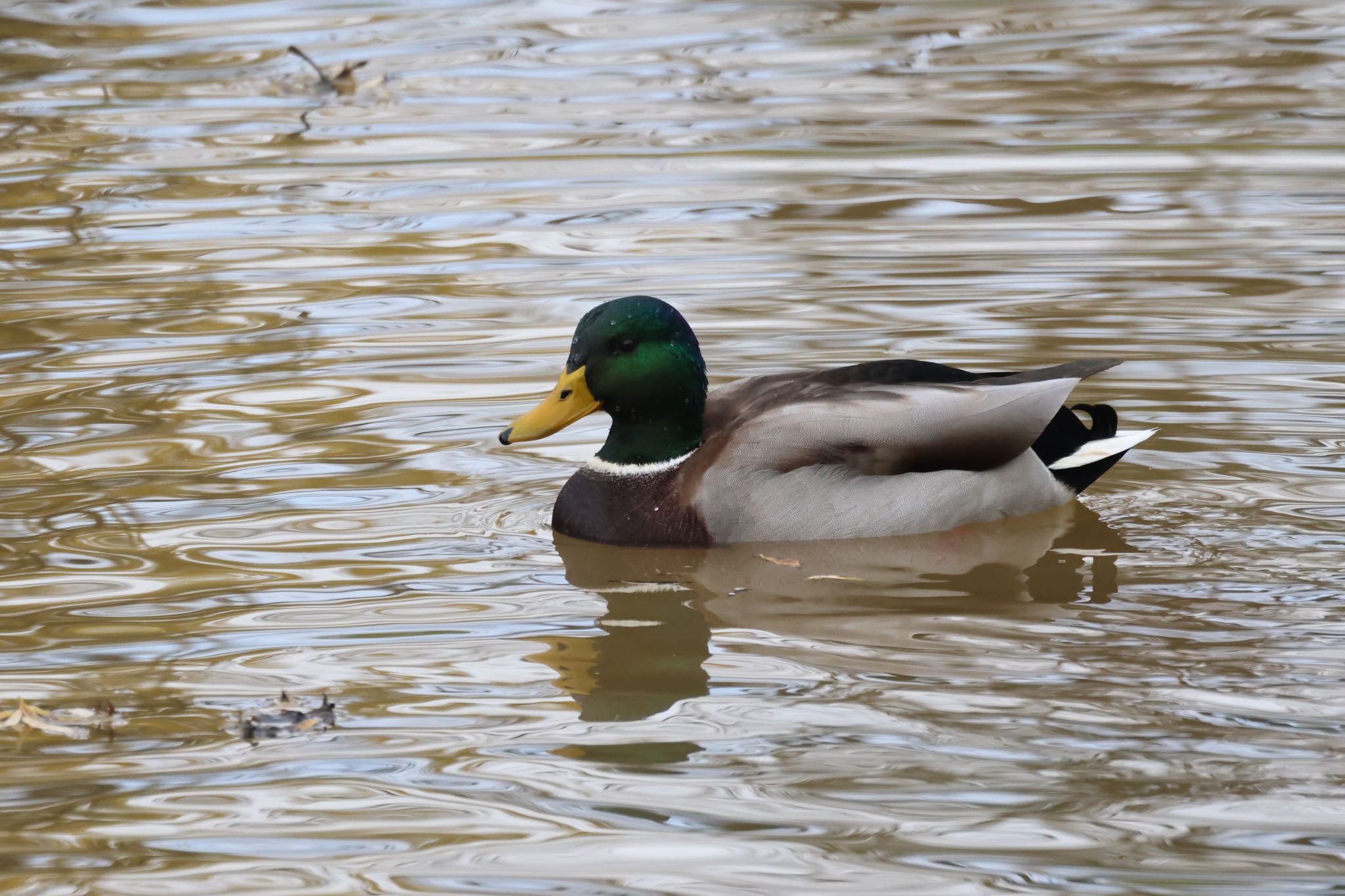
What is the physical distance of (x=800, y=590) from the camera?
6016mm

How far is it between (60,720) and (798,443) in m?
2.39

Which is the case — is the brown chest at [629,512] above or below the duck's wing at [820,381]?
below

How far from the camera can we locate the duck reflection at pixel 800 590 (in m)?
5.43

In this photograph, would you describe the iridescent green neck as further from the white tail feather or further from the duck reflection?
the white tail feather

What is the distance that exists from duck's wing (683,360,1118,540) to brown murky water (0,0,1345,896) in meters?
0.16

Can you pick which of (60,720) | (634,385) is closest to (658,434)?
(634,385)

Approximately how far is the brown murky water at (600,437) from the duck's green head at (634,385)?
1.30 feet

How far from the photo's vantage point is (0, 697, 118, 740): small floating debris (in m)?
5.01

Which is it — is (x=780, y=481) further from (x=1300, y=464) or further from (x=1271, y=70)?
(x=1271, y=70)

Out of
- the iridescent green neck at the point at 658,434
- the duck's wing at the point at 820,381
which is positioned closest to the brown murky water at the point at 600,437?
the iridescent green neck at the point at 658,434

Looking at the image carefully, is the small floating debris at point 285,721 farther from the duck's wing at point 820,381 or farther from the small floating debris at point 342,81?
the small floating debris at point 342,81

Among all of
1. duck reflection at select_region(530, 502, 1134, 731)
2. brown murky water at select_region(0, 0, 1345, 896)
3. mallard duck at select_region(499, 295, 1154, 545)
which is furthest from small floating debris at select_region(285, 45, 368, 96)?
duck reflection at select_region(530, 502, 1134, 731)

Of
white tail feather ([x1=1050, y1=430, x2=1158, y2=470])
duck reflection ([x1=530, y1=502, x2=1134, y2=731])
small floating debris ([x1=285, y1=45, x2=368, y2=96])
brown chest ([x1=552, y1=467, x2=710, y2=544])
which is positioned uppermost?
small floating debris ([x1=285, y1=45, x2=368, y2=96])

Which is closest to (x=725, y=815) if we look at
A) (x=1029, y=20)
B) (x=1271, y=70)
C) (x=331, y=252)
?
(x=331, y=252)
